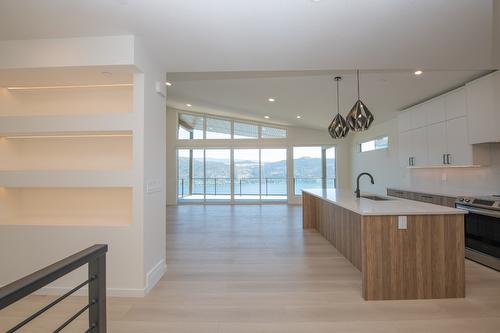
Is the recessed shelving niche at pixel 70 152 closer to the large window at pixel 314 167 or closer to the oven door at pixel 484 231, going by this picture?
the oven door at pixel 484 231

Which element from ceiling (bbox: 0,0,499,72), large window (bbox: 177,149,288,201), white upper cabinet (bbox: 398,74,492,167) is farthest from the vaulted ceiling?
large window (bbox: 177,149,288,201)

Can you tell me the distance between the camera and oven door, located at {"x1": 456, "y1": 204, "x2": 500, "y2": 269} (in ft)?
9.70

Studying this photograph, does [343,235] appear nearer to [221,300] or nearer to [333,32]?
[221,300]

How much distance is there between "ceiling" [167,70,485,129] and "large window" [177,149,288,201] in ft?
7.36

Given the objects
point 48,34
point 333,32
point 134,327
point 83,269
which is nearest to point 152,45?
point 48,34

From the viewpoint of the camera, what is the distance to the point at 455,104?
387 cm

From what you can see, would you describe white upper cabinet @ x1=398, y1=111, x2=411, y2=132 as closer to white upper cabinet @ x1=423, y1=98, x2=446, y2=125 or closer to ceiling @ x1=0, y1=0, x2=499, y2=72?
white upper cabinet @ x1=423, y1=98, x2=446, y2=125

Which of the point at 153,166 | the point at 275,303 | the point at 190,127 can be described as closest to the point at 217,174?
the point at 190,127

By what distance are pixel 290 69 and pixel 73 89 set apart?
2.53 meters

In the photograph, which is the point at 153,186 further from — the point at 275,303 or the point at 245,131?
the point at 245,131

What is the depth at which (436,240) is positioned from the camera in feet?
7.75

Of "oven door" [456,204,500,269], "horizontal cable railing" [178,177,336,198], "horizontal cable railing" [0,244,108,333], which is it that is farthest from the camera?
"horizontal cable railing" [178,177,336,198]

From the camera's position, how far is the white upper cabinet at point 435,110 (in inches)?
163

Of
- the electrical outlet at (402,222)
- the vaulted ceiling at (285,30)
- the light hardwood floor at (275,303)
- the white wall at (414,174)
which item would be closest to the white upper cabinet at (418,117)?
the white wall at (414,174)
